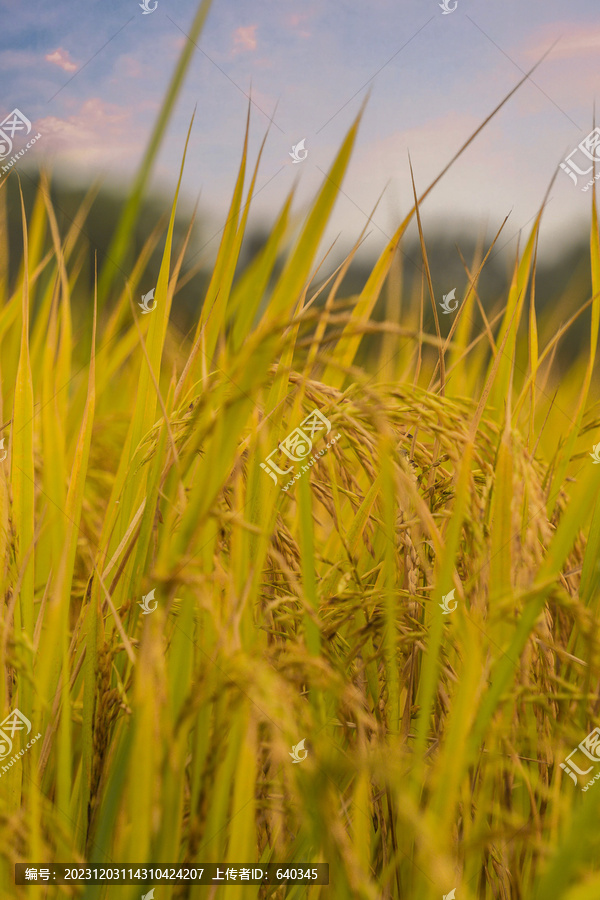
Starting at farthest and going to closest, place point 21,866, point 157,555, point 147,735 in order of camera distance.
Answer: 1. point 157,555
2. point 21,866
3. point 147,735

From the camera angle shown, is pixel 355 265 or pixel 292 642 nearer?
pixel 292 642

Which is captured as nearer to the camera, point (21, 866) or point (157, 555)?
point (21, 866)

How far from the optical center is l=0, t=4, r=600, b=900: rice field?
1.21 ft

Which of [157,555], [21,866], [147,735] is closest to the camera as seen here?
[147,735]

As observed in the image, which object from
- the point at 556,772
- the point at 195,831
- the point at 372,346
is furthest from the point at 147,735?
the point at 372,346

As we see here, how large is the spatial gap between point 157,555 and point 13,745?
0.22 meters

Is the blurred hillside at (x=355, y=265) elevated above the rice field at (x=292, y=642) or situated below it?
above

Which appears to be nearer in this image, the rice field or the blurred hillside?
the rice field

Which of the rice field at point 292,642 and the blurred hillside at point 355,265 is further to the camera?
the blurred hillside at point 355,265

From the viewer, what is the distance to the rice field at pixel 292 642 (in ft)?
1.21

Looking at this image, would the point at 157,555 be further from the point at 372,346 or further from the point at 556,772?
the point at 372,346

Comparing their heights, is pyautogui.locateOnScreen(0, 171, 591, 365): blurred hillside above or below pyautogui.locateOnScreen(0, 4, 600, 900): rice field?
above

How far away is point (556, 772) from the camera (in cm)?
49

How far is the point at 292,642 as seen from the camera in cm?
51
